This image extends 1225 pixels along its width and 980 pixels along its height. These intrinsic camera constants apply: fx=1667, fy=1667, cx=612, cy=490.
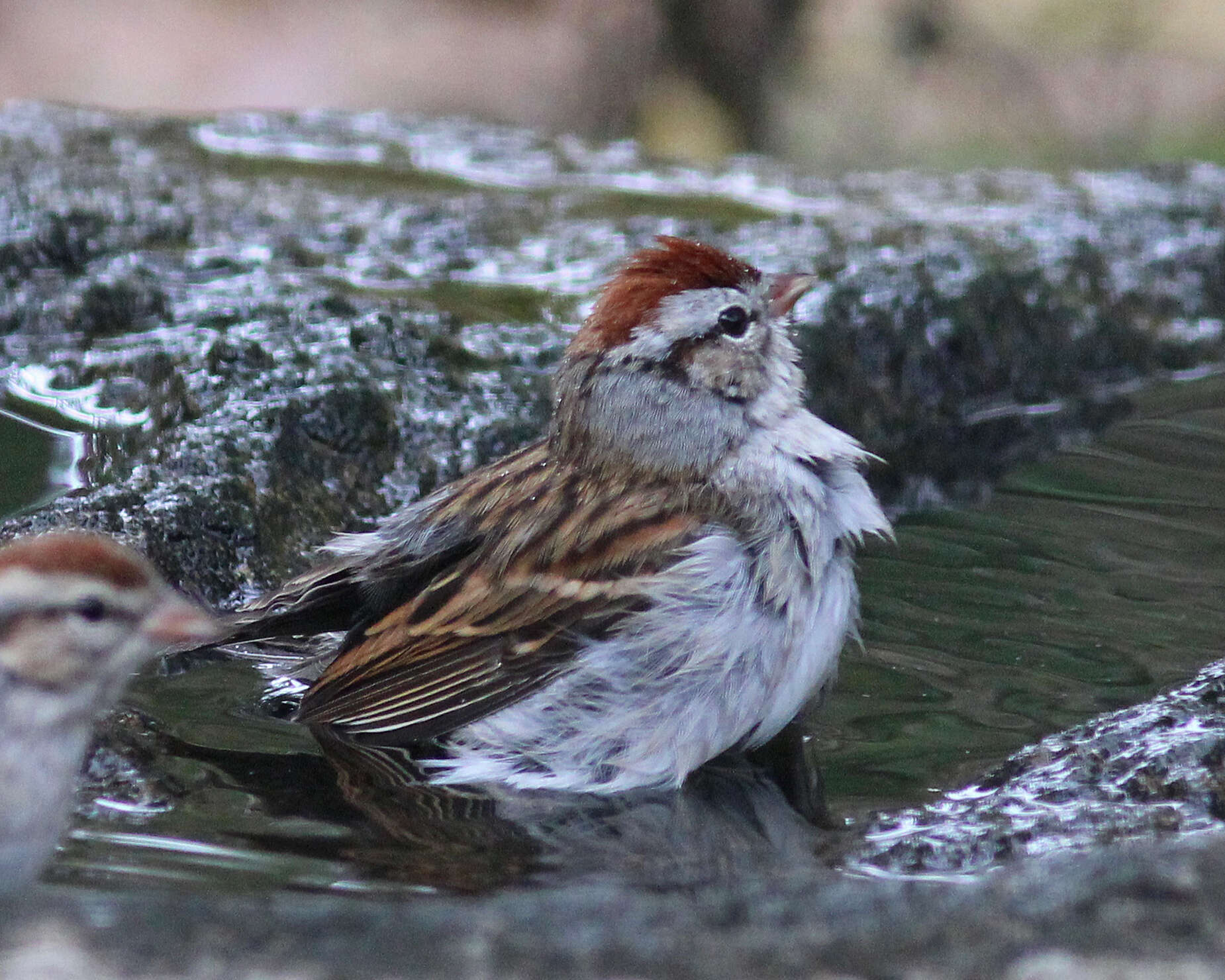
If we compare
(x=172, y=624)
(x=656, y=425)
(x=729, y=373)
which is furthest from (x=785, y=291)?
(x=172, y=624)

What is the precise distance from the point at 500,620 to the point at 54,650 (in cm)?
129

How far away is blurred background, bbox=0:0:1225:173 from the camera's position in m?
14.0

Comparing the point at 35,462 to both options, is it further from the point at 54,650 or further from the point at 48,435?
the point at 54,650

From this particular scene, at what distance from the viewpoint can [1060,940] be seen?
244cm

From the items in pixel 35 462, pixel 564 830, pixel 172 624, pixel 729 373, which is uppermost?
pixel 729 373

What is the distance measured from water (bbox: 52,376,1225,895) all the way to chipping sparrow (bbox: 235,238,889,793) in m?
0.14

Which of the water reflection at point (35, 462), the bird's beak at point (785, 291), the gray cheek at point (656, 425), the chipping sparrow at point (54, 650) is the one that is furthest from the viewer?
the water reflection at point (35, 462)

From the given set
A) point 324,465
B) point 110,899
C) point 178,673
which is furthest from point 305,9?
point 110,899

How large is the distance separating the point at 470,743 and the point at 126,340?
2.42 m

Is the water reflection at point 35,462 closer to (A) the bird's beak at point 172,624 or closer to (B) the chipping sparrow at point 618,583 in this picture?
(B) the chipping sparrow at point 618,583

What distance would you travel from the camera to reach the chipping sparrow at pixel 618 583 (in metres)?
3.97

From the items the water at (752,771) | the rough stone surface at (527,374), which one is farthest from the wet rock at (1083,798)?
the water at (752,771)

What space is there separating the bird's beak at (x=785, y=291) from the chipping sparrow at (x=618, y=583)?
0.85 ft

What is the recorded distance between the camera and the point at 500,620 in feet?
13.2
